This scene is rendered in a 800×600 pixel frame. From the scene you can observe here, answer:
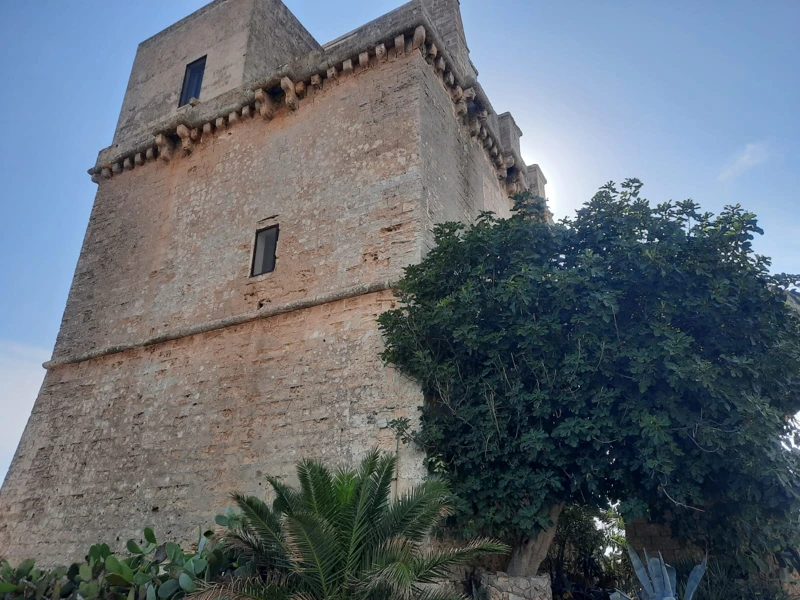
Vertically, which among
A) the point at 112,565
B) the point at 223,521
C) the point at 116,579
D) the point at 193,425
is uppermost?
→ the point at 193,425

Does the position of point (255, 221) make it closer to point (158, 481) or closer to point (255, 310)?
point (255, 310)

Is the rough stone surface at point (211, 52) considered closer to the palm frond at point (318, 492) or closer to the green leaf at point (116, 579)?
the palm frond at point (318, 492)

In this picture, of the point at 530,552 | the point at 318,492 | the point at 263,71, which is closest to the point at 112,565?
the point at 318,492

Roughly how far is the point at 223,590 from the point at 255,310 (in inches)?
178

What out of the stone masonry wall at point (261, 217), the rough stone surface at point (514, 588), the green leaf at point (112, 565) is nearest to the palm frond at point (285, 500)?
the green leaf at point (112, 565)

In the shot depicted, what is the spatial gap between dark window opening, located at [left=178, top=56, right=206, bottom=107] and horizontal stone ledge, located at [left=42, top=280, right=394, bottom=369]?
4923mm

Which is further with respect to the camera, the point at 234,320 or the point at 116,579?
the point at 234,320

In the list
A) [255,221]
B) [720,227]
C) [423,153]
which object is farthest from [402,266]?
[720,227]

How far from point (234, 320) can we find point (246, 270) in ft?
2.78

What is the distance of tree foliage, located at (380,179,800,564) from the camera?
536 cm

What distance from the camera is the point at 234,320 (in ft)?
27.5

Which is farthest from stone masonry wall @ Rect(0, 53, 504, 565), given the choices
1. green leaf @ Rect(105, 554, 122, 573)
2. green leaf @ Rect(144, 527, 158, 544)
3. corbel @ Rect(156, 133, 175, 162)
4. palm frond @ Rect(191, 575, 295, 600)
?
palm frond @ Rect(191, 575, 295, 600)

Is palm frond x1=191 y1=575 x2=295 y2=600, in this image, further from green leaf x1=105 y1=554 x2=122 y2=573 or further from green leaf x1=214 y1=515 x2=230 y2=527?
green leaf x1=105 y1=554 x2=122 y2=573

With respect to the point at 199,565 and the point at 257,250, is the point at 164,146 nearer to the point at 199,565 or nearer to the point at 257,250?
the point at 257,250
